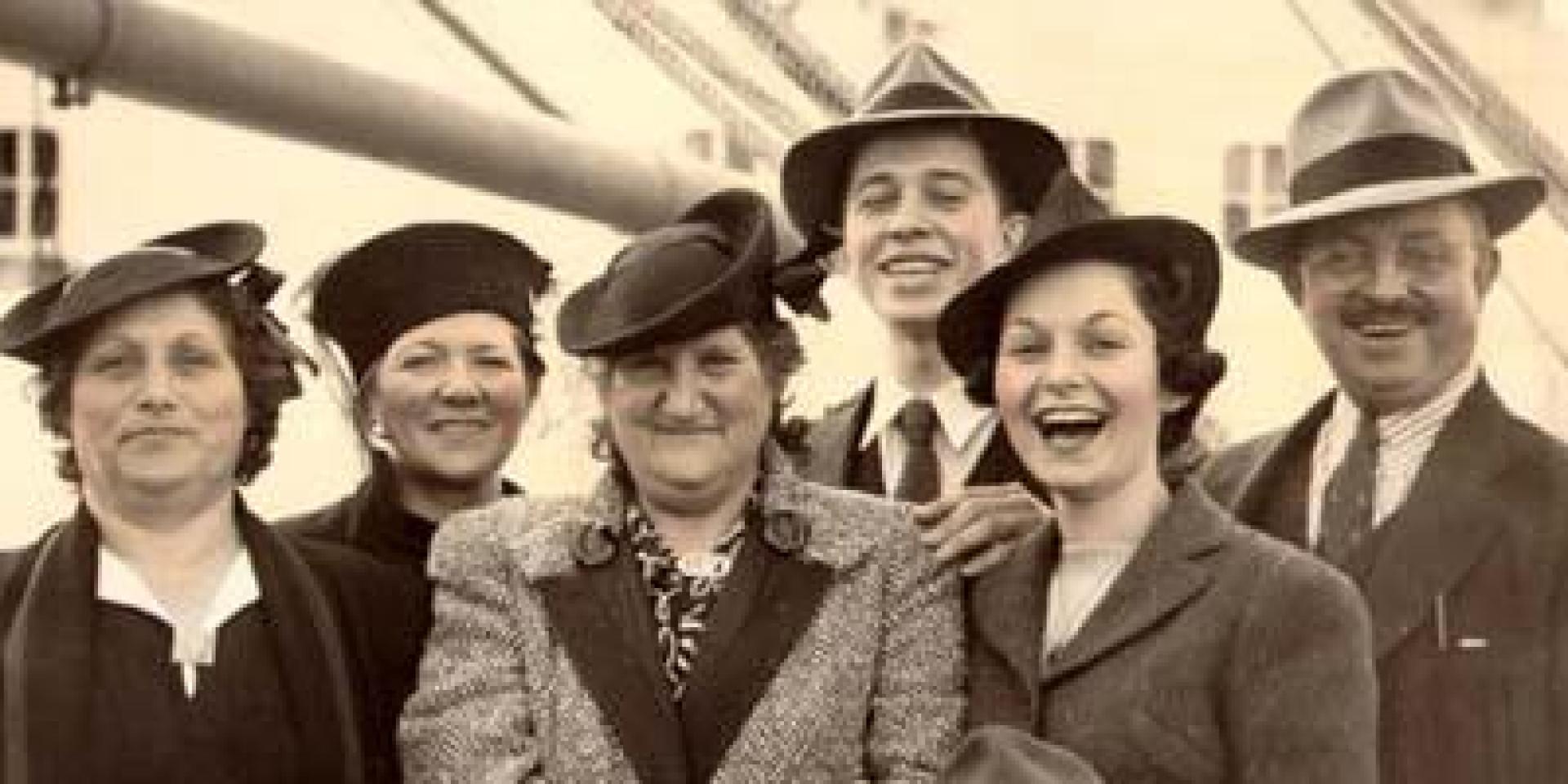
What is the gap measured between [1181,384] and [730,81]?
6.59m

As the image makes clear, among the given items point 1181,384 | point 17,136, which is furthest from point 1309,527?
point 17,136

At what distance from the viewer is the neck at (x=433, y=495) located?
3305 millimetres

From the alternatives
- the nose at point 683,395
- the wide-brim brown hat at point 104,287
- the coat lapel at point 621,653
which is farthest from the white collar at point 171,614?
the nose at point 683,395

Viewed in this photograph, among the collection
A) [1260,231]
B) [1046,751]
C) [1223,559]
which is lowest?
[1046,751]

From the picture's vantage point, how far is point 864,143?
11.0 feet

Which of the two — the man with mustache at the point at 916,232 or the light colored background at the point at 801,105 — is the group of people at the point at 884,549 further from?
the light colored background at the point at 801,105

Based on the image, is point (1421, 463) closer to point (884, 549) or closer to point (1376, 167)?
point (1376, 167)

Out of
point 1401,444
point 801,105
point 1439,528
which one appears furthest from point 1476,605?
point 801,105

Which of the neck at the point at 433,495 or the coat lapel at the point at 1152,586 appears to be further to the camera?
the neck at the point at 433,495

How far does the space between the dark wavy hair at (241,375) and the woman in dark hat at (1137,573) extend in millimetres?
724

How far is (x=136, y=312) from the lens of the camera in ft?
9.22

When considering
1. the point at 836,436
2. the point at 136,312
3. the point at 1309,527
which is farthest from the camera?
the point at 836,436

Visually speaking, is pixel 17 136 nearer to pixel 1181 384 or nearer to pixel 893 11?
pixel 893 11

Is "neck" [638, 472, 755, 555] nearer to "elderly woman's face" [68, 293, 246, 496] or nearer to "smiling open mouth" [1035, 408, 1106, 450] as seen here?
"smiling open mouth" [1035, 408, 1106, 450]
